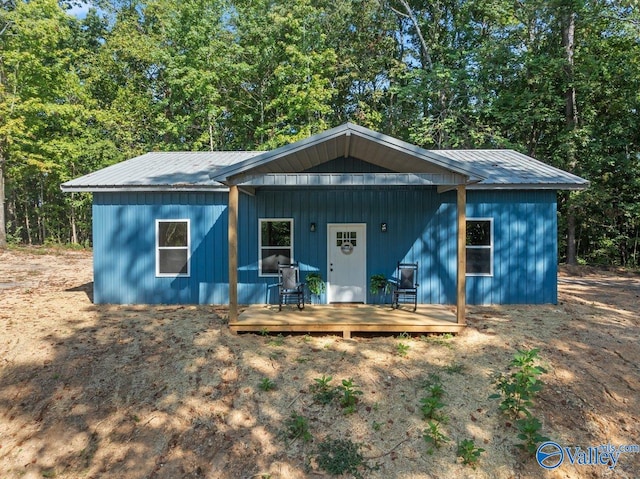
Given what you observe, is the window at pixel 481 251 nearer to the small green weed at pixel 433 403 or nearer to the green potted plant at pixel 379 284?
the green potted plant at pixel 379 284

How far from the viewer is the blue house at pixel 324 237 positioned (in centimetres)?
825

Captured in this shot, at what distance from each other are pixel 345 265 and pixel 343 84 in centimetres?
1477

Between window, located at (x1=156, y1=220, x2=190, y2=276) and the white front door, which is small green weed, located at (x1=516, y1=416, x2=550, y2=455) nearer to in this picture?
the white front door

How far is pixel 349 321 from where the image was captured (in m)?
6.54

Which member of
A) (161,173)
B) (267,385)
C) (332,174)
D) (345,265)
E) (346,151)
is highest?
(346,151)

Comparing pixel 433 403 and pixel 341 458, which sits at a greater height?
pixel 433 403

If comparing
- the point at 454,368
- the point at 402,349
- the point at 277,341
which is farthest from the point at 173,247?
the point at 454,368

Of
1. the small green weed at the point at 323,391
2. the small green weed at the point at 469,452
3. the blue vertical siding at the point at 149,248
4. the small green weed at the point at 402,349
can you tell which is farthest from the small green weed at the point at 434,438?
the blue vertical siding at the point at 149,248

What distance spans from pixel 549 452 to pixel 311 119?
1650cm

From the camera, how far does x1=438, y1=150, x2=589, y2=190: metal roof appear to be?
7.89 metres

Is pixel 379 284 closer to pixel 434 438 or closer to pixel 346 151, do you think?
pixel 346 151

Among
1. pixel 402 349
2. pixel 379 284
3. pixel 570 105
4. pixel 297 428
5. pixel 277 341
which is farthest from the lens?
pixel 570 105

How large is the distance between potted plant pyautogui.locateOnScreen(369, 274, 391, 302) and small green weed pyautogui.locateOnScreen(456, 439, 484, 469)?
→ 171 inches

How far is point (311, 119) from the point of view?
1806 cm
